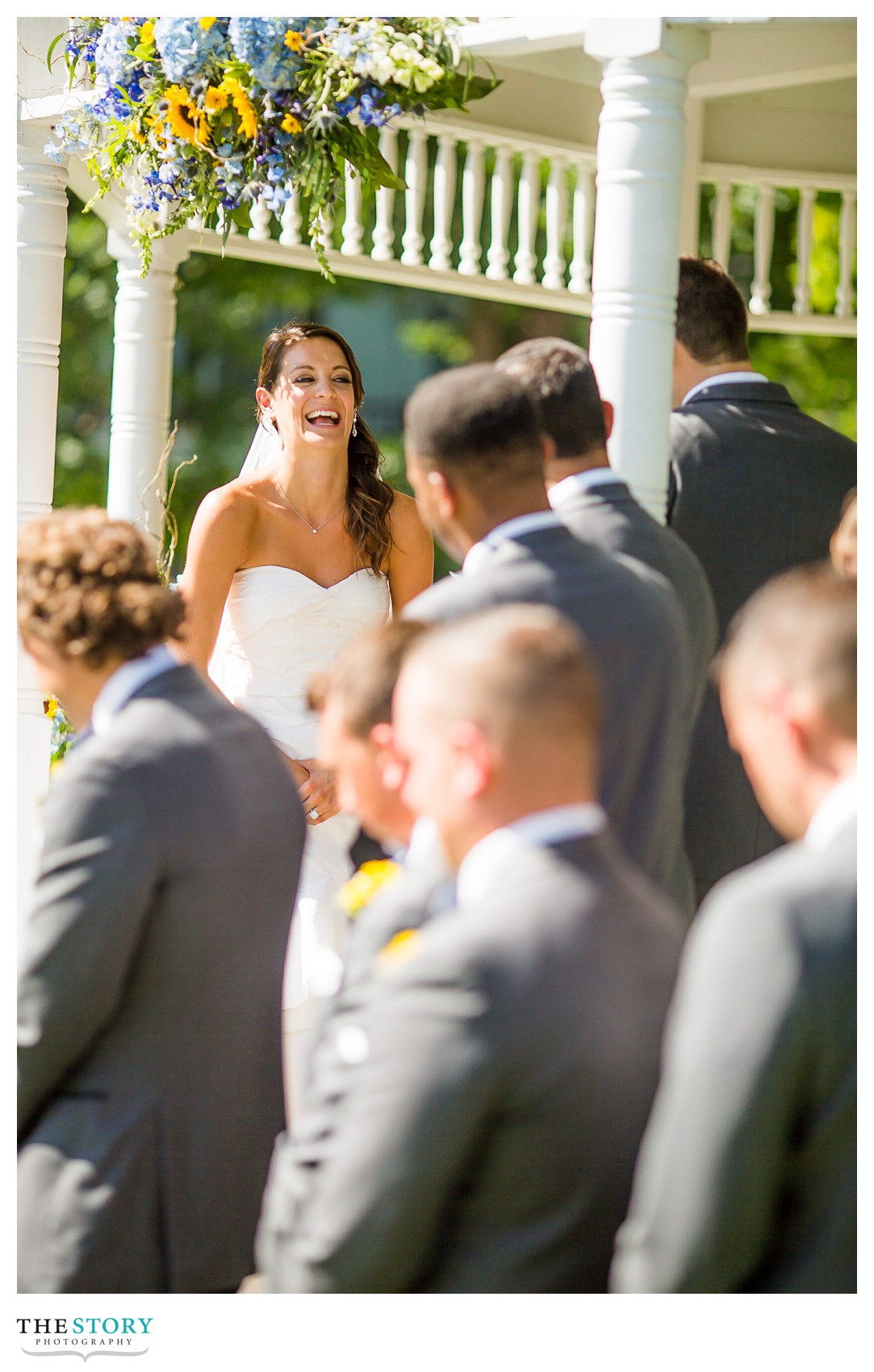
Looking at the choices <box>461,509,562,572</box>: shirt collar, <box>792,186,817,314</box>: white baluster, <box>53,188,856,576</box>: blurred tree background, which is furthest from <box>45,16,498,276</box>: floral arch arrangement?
<box>53,188,856,576</box>: blurred tree background

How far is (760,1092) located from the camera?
6.63ft

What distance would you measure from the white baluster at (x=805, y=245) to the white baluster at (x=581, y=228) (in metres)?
0.96

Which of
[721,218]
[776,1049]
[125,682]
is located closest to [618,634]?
[125,682]

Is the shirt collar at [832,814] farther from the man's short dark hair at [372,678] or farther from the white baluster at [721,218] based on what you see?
the white baluster at [721,218]

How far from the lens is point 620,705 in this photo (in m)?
2.88

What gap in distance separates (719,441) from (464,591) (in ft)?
4.73

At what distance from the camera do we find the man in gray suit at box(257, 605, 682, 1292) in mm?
2123

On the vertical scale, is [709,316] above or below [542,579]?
above

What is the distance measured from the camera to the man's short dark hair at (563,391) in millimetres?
3158

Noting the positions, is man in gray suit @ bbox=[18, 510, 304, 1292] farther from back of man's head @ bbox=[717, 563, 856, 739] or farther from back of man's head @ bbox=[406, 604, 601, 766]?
back of man's head @ bbox=[717, 563, 856, 739]

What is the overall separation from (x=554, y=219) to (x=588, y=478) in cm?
385

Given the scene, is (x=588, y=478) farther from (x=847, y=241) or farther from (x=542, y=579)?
(x=847, y=241)
